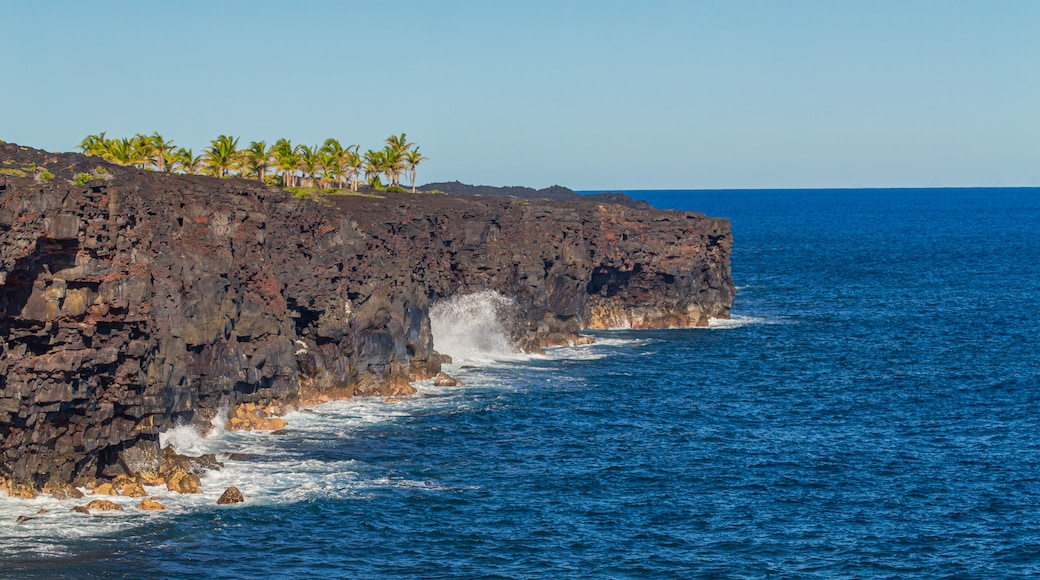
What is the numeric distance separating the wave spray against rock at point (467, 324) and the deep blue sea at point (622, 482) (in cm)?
31

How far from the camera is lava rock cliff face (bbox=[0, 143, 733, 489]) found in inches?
2655

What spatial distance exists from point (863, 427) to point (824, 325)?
60337mm

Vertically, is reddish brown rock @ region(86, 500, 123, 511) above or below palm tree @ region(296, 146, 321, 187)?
below

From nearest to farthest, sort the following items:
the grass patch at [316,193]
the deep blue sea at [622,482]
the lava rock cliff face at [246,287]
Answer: the deep blue sea at [622,482] < the lava rock cliff face at [246,287] < the grass patch at [316,193]

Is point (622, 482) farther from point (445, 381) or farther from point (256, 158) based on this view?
point (256, 158)

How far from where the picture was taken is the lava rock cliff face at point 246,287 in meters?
67.4

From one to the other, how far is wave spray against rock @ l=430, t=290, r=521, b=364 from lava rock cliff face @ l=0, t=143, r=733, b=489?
1.58 meters

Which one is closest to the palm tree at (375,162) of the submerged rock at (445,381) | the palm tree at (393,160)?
the palm tree at (393,160)

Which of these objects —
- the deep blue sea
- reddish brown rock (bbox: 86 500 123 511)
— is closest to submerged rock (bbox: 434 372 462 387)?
the deep blue sea

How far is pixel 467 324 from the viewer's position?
128 metres

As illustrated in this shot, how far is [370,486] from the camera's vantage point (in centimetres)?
7631

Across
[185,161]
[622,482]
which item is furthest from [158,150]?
[622,482]

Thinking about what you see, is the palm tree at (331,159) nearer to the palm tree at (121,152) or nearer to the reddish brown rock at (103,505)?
the palm tree at (121,152)

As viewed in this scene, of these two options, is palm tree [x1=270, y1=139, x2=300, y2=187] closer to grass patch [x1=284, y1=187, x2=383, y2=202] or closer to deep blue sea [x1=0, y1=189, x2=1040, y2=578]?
grass patch [x1=284, y1=187, x2=383, y2=202]
